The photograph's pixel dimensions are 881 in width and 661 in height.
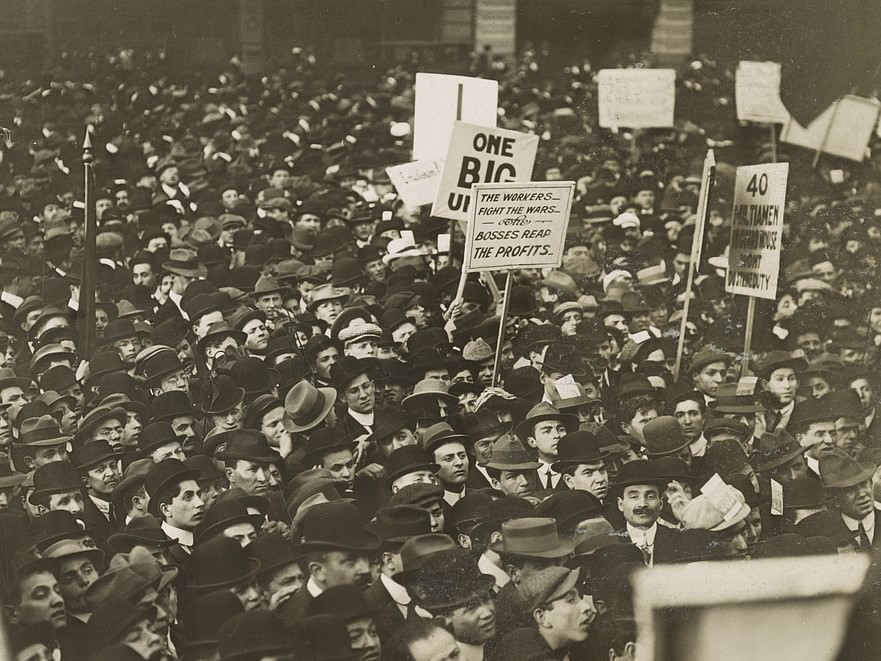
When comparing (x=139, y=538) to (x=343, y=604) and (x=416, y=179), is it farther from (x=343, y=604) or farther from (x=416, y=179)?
(x=416, y=179)

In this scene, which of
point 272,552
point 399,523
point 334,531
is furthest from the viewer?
point 399,523

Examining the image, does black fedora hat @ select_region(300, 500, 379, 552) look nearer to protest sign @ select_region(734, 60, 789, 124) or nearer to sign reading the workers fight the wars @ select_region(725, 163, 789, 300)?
A: sign reading the workers fight the wars @ select_region(725, 163, 789, 300)

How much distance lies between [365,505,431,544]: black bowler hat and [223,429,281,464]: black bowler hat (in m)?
0.55

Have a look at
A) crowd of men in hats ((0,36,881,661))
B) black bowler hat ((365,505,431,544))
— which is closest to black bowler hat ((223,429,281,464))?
crowd of men in hats ((0,36,881,661))

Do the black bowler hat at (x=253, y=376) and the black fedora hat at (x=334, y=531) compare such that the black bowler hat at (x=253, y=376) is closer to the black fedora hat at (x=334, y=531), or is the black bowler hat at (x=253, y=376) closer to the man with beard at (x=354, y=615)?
the black fedora hat at (x=334, y=531)

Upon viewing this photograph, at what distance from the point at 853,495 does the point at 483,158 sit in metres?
2.47

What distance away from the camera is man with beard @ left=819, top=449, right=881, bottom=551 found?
189 inches

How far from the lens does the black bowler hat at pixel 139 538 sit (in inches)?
162

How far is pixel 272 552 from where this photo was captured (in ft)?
13.5

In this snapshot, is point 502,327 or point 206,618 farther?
point 502,327

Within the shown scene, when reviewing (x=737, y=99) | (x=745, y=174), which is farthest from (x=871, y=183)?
(x=745, y=174)

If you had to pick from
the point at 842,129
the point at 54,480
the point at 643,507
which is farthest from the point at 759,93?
the point at 54,480

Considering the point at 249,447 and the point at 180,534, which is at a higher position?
the point at 249,447

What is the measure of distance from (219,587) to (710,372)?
2.91 metres
